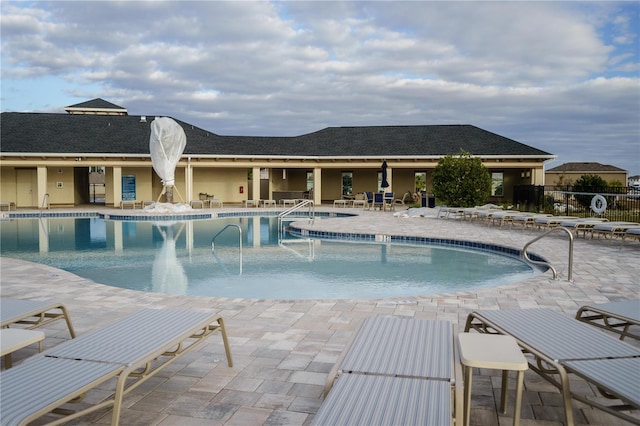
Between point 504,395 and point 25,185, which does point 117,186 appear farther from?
point 504,395

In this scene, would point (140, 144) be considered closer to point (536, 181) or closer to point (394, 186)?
point (394, 186)

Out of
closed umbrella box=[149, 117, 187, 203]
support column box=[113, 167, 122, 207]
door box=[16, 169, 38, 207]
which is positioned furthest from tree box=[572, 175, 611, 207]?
door box=[16, 169, 38, 207]

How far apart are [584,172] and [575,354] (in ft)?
169

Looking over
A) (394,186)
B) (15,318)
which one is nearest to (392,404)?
(15,318)

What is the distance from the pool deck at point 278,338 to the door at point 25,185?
18.0 m

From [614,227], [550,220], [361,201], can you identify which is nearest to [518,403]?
[614,227]

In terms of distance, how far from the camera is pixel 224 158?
82.3 feet

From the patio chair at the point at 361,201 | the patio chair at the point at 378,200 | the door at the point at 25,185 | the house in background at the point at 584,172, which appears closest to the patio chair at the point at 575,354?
the patio chair at the point at 378,200

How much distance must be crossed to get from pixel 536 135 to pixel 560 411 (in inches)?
1437

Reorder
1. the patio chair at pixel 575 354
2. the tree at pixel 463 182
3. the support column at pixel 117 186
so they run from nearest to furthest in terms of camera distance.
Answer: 1. the patio chair at pixel 575 354
2. the tree at pixel 463 182
3. the support column at pixel 117 186

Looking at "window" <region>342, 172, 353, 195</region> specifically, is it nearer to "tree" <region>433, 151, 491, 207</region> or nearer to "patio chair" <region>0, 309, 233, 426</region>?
"tree" <region>433, 151, 491, 207</region>

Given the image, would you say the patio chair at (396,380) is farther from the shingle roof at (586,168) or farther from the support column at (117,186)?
the shingle roof at (586,168)

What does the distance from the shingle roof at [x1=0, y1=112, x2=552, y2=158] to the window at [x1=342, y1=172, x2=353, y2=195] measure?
233cm

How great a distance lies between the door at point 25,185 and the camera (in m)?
24.7
